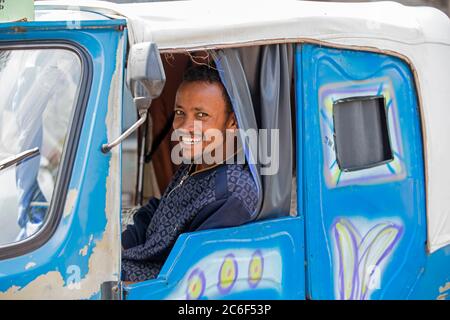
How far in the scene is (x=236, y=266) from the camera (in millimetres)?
2969

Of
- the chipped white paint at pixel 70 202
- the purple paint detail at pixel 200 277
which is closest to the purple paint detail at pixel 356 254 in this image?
the purple paint detail at pixel 200 277

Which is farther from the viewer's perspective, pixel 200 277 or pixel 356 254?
pixel 356 254

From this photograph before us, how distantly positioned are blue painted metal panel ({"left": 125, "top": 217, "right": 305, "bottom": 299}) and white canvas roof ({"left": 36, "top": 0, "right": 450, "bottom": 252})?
0.72 m

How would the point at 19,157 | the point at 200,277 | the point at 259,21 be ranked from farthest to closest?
the point at 259,21
the point at 200,277
the point at 19,157

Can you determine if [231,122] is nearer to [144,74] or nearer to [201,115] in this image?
[201,115]

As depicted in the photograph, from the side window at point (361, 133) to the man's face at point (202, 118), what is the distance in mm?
494

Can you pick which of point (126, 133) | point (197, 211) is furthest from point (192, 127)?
point (126, 133)

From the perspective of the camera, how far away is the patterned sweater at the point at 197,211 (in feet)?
9.98

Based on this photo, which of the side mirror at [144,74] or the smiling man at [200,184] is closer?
the side mirror at [144,74]

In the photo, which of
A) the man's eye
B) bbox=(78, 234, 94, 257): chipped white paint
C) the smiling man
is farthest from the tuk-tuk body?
the man's eye

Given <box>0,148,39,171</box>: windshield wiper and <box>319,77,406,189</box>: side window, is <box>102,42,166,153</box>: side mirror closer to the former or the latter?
<box>0,148,39,171</box>: windshield wiper

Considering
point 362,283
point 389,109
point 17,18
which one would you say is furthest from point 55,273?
point 389,109

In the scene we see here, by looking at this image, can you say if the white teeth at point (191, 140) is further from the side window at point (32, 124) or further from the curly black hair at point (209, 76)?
the side window at point (32, 124)

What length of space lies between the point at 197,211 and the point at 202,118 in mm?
409
